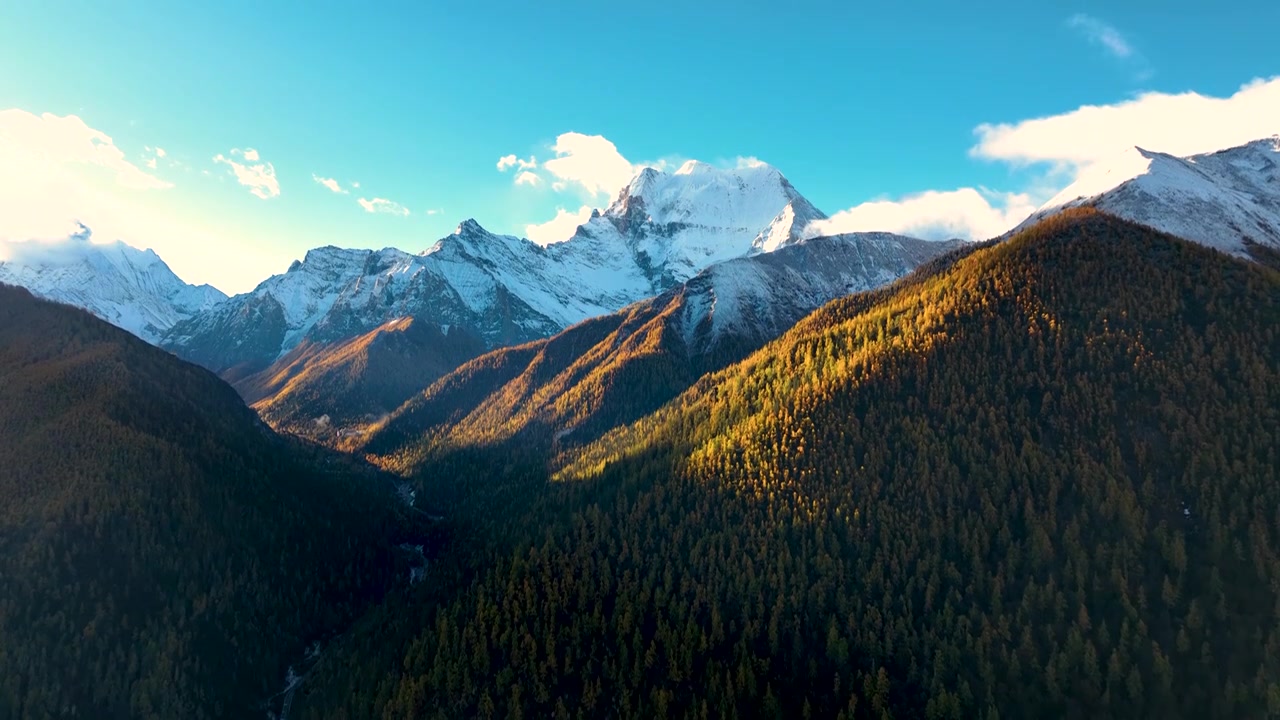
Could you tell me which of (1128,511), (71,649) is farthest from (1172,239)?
(71,649)

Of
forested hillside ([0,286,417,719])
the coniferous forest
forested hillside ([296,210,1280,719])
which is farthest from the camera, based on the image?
forested hillside ([0,286,417,719])

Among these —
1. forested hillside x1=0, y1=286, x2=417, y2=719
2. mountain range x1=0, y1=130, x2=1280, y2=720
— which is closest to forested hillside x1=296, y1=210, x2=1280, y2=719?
mountain range x1=0, y1=130, x2=1280, y2=720

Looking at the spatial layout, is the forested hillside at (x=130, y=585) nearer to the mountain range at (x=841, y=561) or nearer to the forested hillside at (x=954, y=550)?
the mountain range at (x=841, y=561)

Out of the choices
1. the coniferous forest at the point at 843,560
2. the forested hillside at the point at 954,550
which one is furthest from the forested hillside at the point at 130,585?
the forested hillside at the point at 954,550

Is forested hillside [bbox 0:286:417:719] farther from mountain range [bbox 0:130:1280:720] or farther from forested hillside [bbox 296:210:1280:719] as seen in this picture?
forested hillside [bbox 296:210:1280:719]

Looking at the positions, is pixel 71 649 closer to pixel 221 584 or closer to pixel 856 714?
pixel 221 584
